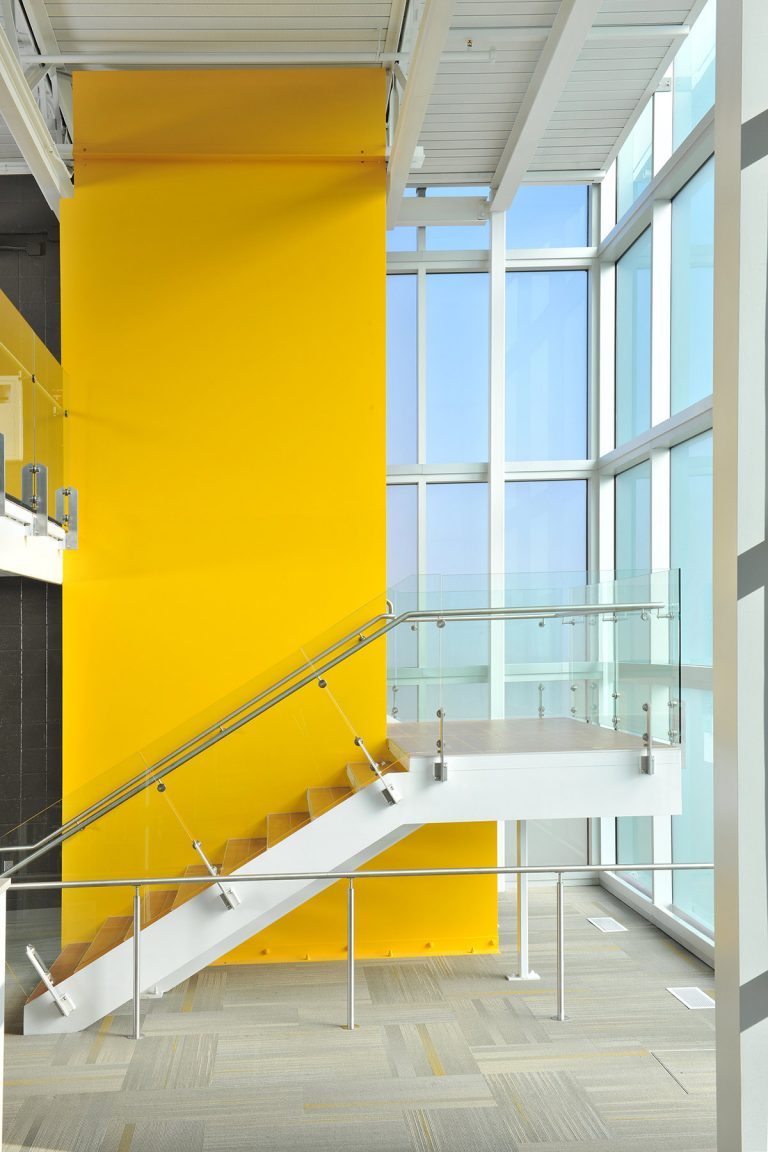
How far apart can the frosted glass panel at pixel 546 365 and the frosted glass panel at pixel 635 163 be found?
0.78m

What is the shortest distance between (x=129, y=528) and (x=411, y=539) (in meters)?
2.56

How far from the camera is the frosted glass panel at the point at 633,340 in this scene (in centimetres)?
777

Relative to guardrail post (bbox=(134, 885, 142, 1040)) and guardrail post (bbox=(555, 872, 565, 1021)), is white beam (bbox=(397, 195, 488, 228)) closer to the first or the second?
guardrail post (bbox=(555, 872, 565, 1021))

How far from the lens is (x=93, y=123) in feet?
22.6

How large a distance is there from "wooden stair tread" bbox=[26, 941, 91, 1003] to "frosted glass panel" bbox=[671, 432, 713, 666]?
3862 millimetres

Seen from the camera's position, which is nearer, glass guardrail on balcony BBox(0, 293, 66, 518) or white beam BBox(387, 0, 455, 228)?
white beam BBox(387, 0, 455, 228)

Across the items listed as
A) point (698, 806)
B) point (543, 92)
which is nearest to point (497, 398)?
point (543, 92)

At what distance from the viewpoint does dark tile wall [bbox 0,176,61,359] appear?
317 inches

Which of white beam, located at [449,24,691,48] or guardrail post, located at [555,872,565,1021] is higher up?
white beam, located at [449,24,691,48]

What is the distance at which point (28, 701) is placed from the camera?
26.3 feet

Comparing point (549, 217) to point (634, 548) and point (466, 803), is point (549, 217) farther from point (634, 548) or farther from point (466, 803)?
point (466, 803)

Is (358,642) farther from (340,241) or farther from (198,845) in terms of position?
(340,241)

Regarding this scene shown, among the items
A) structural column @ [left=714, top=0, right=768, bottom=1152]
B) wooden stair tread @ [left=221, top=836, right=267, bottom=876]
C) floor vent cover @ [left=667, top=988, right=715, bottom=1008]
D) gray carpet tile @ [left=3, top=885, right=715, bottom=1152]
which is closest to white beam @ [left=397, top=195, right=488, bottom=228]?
wooden stair tread @ [left=221, top=836, right=267, bottom=876]

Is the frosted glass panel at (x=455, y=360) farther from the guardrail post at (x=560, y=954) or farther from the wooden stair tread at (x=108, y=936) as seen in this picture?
the wooden stair tread at (x=108, y=936)
